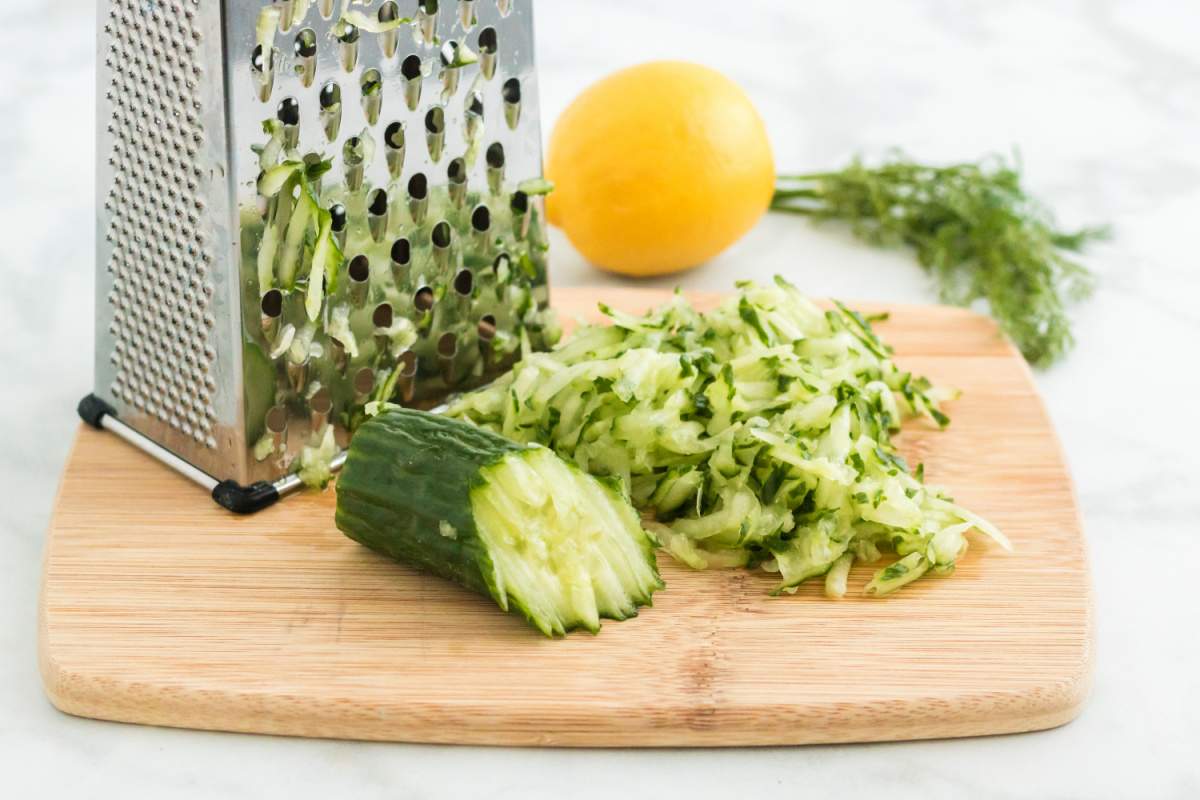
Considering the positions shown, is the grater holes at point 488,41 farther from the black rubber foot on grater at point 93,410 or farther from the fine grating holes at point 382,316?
the black rubber foot on grater at point 93,410

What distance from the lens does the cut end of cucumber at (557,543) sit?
239 cm

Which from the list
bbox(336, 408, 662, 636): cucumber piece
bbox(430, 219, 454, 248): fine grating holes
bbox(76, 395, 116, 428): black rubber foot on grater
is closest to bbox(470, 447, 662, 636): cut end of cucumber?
bbox(336, 408, 662, 636): cucumber piece

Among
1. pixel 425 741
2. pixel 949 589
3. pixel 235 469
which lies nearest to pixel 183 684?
pixel 425 741

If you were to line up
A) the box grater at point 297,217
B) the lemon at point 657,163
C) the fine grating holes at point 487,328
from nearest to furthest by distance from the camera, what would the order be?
the box grater at point 297,217
the fine grating holes at point 487,328
the lemon at point 657,163

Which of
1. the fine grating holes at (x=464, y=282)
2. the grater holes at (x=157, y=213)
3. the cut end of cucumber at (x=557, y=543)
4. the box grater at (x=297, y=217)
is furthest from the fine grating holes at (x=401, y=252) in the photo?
the cut end of cucumber at (x=557, y=543)

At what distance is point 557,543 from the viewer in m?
2.44

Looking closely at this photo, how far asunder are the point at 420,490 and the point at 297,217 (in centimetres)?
53

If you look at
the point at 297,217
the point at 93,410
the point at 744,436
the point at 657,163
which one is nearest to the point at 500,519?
the point at 744,436

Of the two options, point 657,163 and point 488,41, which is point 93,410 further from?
point 657,163

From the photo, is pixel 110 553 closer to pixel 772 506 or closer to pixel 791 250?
pixel 772 506

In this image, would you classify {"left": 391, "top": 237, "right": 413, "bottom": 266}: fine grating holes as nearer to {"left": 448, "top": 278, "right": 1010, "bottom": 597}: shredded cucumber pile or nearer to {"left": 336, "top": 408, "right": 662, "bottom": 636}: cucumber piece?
{"left": 448, "top": 278, "right": 1010, "bottom": 597}: shredded cucumber pile

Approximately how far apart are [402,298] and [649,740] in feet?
3.32

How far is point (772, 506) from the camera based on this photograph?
2.64m

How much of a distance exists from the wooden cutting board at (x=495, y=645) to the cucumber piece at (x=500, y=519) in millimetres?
63
